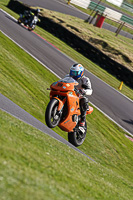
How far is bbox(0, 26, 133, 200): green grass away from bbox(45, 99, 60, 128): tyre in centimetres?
36

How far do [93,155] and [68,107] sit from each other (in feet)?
10.9

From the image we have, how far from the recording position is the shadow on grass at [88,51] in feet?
78.3

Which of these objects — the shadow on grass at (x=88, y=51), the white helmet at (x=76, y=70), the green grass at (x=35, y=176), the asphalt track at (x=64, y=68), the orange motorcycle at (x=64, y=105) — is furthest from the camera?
the shadow on grass at (x=88, y=51)

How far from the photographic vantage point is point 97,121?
14.1 m

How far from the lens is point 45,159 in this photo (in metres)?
4.94

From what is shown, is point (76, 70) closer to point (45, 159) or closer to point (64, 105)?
point (64, 105)

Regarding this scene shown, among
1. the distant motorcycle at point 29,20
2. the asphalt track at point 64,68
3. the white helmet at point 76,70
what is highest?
the white helmet at point 76,70

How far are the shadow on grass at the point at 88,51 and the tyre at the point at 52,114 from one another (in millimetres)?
16770

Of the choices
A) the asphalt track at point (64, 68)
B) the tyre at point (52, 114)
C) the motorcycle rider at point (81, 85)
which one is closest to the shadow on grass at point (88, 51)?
the asphalt track at point (64, 68)

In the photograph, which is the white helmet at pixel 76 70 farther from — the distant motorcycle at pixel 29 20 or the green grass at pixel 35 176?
the distant motorcycle at pixel 29 20

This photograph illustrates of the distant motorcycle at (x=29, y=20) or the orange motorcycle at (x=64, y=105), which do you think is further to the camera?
the distant motorcycle at (x=29, y=20)

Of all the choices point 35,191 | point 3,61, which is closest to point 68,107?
point 35,191

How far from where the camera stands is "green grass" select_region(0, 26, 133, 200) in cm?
358

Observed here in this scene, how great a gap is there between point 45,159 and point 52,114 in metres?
2.68
